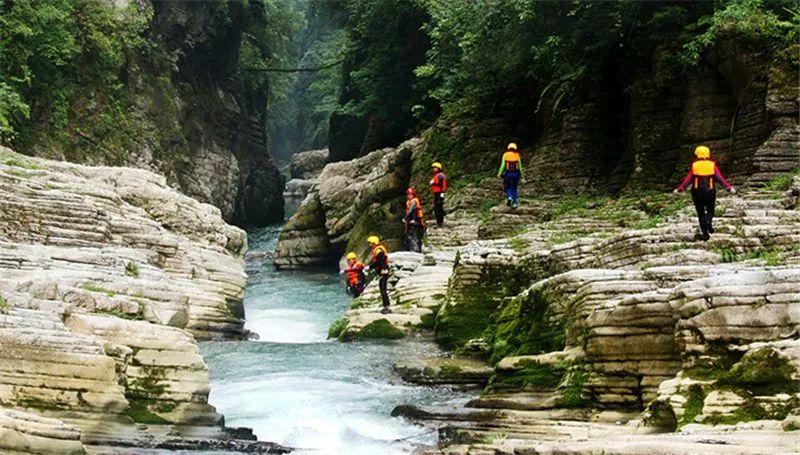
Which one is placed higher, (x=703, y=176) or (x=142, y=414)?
(x=703, y=176)

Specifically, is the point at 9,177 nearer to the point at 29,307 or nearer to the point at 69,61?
the point at 29,307

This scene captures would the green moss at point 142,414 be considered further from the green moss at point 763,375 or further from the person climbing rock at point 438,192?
the person climbing rock at point 438,192

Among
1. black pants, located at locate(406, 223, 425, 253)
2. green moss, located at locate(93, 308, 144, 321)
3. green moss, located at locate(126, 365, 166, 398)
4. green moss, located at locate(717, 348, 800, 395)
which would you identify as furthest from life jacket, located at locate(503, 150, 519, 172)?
green moss, located at locate(717, 348, 800, 395)

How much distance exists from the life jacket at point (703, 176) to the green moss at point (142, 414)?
31.1 ft

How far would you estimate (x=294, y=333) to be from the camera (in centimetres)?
2984

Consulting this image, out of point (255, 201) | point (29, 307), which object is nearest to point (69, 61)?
point (255, 201)

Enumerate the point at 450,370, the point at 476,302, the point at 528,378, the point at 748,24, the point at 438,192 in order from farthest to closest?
the point at 438,192, the point at 748,24, the point at 476,302, the point at 450,370, the point at 528,378

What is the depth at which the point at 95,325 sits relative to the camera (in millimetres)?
15734

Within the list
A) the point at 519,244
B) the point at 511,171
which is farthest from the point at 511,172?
the point at 519,244

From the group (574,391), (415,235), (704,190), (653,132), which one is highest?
(653,132)

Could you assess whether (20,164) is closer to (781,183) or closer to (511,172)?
(511,172)

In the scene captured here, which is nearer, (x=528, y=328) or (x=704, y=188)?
(x=704, y=188)

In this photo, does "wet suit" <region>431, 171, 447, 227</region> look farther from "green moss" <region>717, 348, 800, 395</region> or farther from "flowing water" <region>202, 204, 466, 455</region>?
"green moss" <region>717, 348, 800, 395</region>

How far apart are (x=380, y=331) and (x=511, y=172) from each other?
21.0 feet
